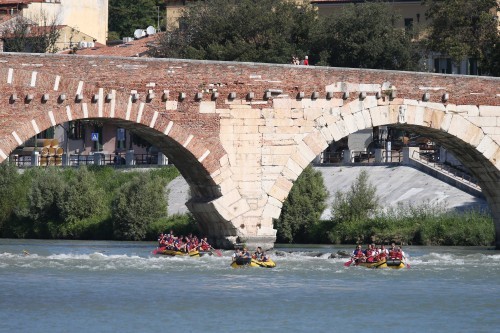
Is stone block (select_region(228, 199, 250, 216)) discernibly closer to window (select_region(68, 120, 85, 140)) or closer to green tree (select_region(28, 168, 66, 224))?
green tree (select_region(28, 168, 66, 224))

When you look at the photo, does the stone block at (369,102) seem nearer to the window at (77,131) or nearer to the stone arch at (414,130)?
A: the stone arch at (414,130)

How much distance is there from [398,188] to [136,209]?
10590 millimetres

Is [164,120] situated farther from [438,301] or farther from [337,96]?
[438,301]

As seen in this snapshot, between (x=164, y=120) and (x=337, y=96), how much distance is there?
222 inches

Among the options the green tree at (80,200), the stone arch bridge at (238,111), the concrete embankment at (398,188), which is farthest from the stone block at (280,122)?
the green tree at (80,200)

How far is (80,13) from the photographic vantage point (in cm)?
8950

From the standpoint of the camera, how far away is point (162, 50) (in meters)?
77.1

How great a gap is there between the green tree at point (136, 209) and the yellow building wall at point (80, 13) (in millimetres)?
27086

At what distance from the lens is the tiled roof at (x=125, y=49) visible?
82.3m

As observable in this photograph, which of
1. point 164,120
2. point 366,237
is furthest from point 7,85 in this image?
point 366,237

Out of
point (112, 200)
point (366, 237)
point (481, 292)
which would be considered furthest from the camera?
point (112, 200)

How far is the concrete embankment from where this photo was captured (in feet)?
189

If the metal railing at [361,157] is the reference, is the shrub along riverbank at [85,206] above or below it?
below

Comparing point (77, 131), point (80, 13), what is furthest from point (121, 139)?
point (80, 13)
